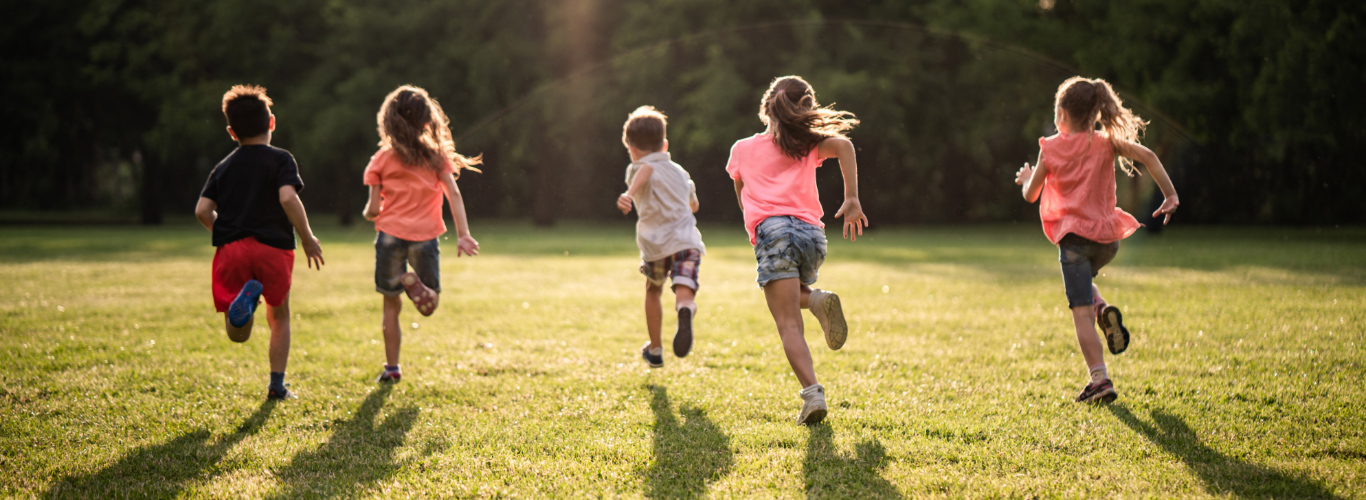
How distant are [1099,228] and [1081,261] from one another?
0.20 meters

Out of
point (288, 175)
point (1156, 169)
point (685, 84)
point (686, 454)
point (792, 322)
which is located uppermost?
point (685, 84)

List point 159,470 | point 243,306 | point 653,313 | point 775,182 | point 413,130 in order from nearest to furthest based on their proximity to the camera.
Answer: point 159,470, point 775,182, point 243,306, point 413,130, point 653,313

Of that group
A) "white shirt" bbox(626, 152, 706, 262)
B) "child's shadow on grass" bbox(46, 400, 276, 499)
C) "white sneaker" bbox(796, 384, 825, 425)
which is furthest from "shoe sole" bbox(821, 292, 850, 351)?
"child's shadow on grass" bbox(46, 400, 276, 499)

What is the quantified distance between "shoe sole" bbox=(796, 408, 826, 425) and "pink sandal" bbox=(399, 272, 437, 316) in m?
2.26

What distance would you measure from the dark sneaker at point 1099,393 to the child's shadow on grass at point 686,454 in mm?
1927

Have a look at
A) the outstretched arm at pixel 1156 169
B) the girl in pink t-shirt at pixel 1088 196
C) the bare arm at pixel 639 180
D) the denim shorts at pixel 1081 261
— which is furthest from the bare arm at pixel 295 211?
the outstretched arm at pixel 1156 169

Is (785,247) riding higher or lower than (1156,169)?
lower

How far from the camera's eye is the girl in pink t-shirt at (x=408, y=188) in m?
5.21

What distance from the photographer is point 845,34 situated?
1074 inches

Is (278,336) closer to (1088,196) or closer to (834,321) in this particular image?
(834,321)

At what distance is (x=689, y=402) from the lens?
15.3 feet

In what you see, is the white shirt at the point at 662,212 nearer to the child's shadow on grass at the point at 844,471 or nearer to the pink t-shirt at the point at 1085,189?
the child's shadow on grass at the point at 844,471

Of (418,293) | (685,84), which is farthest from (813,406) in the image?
(685,84)

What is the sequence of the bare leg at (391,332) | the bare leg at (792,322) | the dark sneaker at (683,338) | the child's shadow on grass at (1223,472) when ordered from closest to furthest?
the child's shadow on grass at (1223,472) < the bare leg at (792,322) < the dark sneaker at (683,338) < the bare leg at (391,332)
